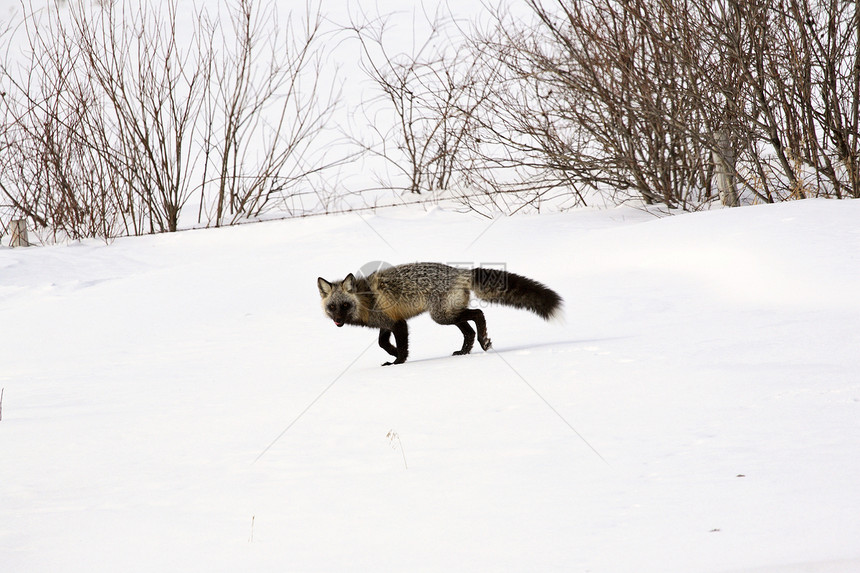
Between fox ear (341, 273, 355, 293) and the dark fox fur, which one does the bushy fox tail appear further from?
fox ear (341, 273, 355, 293)

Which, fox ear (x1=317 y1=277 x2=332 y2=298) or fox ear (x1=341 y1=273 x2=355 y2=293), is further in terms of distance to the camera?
fox ear (x1=317 y1=277 x2=332 y2=298)

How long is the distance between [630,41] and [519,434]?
1007 cm

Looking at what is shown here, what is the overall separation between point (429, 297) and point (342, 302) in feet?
2.41

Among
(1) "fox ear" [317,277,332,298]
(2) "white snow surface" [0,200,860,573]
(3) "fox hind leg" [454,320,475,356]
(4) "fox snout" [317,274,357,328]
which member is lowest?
(2) "white snow surface" [0,200,860,573]

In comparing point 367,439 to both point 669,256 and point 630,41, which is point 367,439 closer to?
point 669,256

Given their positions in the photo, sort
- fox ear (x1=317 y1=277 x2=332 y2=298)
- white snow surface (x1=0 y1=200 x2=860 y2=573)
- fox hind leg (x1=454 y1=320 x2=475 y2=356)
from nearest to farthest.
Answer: white snow surface (x1=0 y1=200 x2=860 y2=573), fox hind leg (x1=454 y1=320 x2=475 y2=356), fox ear (x1=317 y1=277 x2=332 y2=298)

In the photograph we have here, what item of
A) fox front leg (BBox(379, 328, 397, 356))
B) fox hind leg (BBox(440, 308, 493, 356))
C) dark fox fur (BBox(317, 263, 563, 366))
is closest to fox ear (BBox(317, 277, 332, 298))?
dark fox fur (BBox(317, 263, 563, 366))

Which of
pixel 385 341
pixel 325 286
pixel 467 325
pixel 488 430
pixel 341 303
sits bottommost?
pixel 488 430

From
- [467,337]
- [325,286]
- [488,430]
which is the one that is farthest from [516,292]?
[488,430]

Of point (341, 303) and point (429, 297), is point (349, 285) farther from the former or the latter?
point (429, 297)

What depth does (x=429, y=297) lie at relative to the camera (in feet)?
21.1

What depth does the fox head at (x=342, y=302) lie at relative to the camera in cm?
654

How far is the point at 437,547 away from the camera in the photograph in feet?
9.14

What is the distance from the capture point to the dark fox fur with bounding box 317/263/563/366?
6.41 meters
